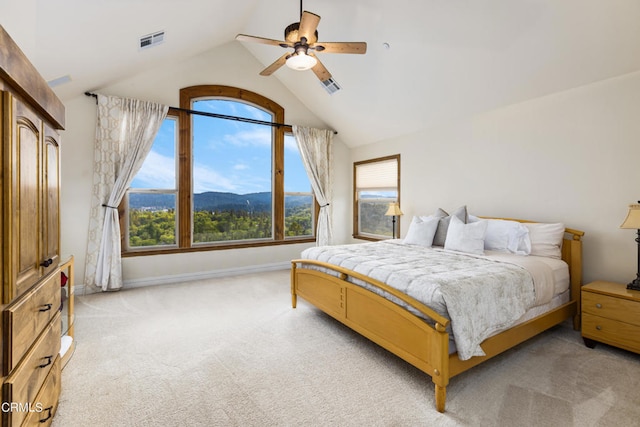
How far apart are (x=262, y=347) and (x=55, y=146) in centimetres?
207

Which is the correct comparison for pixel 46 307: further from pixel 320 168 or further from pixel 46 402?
pixel 320 168

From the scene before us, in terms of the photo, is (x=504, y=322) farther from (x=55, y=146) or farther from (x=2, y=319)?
(x=55, y=146)

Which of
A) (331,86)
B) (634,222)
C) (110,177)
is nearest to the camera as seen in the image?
(634,222)

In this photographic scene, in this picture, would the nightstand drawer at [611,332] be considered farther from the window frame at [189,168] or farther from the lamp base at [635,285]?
the window frame at [189,168]

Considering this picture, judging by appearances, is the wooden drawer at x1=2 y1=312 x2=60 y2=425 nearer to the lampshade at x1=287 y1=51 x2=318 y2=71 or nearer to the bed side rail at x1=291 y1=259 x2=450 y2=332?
the bed side rail at x1=291 y1=259 x2=450 y2=332

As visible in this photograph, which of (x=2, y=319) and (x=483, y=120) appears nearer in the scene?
(x=2, y=319)

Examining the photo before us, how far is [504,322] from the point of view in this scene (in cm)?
218

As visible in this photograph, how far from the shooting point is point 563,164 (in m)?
3.25

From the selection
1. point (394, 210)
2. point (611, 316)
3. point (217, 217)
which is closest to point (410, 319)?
point (611, 316)

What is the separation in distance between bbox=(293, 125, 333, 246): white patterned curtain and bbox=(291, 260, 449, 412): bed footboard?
2.60 metres

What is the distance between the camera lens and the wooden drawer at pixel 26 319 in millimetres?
1077

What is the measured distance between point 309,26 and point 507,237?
2931mm

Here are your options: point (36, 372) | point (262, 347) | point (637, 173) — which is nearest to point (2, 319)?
point (36, 372)

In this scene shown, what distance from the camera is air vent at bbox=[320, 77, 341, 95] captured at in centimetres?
486
